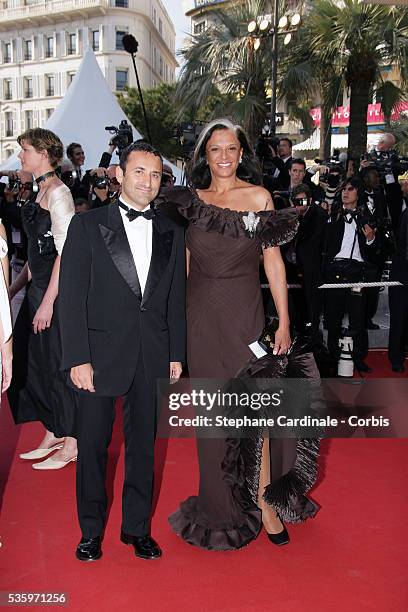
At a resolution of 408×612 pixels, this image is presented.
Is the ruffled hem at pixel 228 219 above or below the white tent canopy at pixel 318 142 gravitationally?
below

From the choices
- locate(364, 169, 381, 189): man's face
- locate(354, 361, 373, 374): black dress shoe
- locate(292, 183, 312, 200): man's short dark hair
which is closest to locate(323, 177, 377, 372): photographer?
locate(354, 361, 373, 374): black dress shoe

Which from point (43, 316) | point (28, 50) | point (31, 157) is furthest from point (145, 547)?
→ point (28, 50)

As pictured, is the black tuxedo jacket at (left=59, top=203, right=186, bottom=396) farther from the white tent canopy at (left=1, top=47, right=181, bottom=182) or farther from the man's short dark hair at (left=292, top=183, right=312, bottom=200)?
the white tent canopy at (left=1, top=47, right=181, bottom=182)

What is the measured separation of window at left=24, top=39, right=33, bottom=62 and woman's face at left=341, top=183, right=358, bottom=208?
183 ft

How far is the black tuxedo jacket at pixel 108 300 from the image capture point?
8.36ft

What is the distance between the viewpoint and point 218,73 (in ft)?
50.9

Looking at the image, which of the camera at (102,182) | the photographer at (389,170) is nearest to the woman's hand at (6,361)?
the camera at (102,182)

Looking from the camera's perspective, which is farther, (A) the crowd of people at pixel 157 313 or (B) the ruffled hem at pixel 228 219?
(B) the ruffled hem at pixel 228 219

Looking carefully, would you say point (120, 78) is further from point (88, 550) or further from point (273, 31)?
point (88, 550)

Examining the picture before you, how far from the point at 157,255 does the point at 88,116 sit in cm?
1144

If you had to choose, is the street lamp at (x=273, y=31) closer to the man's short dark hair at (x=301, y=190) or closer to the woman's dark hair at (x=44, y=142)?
the man's short dark hair at (x=301, y=190)

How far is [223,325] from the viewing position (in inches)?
112

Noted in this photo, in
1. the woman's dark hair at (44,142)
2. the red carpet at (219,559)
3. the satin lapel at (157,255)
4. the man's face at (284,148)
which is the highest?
the man's face at (284,148)

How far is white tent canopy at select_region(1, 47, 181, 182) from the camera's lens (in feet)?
41.7
